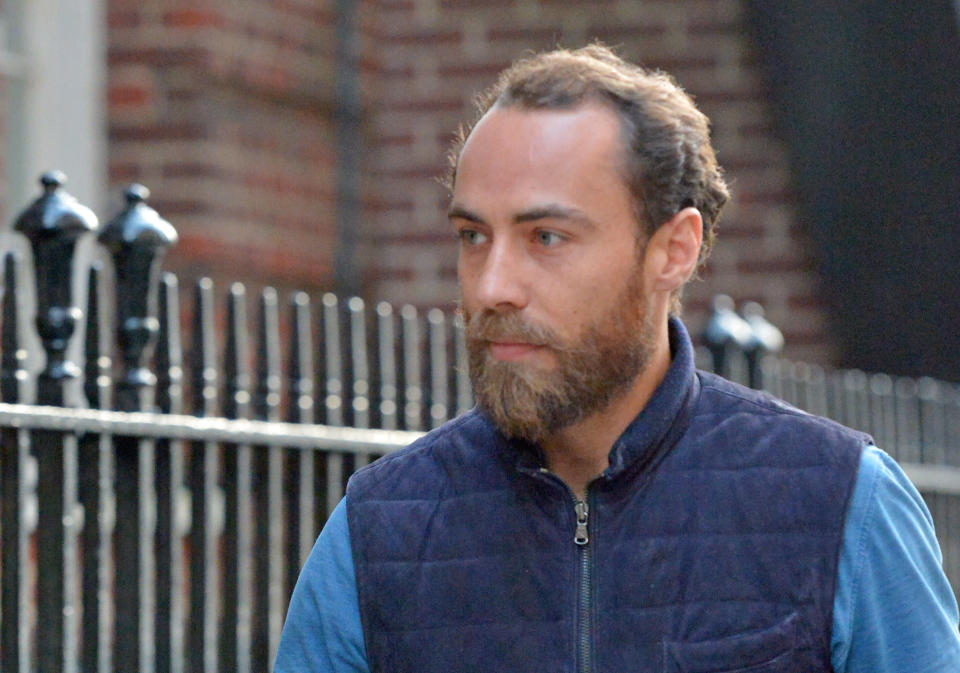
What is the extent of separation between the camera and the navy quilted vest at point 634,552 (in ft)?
8.13

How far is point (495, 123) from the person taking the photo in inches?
103

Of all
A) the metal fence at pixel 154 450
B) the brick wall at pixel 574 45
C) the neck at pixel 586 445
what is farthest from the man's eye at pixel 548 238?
the brick wall at pixel 574 45

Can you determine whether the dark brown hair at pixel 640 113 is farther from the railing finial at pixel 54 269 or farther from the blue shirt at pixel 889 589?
the railing finial at pixel 54 269

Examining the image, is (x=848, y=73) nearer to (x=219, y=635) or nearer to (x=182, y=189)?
(x=182, y=189)

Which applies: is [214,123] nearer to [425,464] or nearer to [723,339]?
[723,339]

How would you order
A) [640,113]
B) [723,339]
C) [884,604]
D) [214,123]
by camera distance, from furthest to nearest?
1. [214,123]
2. [723,339]
3. [640,113]
4. [884,604]

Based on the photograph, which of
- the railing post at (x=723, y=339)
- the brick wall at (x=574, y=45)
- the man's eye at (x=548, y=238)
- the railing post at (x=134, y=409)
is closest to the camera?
the man's eye at (x=548, y=238)

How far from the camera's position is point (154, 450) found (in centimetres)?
381

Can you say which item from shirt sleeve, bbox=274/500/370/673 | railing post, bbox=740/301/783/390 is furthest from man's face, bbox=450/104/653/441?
railing post, bbox=740/301/783/390

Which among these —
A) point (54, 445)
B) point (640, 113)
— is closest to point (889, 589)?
point (640, 113)

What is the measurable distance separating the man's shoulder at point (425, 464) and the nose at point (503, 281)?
9.2 inches

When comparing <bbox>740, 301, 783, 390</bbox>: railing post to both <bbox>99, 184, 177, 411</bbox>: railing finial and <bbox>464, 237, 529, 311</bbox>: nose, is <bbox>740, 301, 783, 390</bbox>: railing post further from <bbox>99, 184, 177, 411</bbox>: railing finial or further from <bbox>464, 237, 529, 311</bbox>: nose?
<bbox>464, 237, 529, 311</bbox>: nose

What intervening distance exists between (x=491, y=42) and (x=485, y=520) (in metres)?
5.73

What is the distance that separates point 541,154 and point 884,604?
2.50 feet
